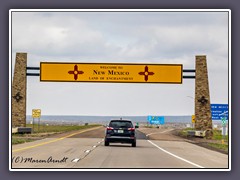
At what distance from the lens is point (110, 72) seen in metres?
51.8

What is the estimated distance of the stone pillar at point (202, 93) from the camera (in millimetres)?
54344

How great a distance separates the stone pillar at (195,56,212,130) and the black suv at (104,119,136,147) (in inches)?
684

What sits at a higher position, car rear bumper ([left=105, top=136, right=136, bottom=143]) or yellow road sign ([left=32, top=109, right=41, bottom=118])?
yellow road sign ([left=32, top=109, right=41, bottom=118])

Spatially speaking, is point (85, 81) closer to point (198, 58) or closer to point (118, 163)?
point (198, 58)

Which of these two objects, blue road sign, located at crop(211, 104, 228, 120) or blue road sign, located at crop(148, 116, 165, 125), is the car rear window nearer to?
blue road sign, located at crop(211, 104, 228, 120)

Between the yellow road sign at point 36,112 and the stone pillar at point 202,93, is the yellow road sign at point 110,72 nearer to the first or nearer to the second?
the stone pillar at point 202,93

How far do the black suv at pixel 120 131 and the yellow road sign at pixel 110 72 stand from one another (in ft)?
45.9

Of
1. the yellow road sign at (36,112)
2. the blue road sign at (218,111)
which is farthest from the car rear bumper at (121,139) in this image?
the yellow road sign at (36,112)

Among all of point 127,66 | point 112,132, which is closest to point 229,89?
point 112,132

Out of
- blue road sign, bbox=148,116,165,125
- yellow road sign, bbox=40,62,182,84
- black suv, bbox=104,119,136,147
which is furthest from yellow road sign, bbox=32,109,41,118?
blue road sign, bbox=148,116,165,125

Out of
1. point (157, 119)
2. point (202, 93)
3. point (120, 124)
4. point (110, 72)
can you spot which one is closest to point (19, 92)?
point (110, 72)

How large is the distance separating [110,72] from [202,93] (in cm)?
850

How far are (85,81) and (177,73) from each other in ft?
25.4

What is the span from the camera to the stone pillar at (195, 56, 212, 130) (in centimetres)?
5434
